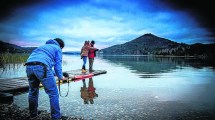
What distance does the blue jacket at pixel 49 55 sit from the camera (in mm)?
5481

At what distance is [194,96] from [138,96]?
2.41m

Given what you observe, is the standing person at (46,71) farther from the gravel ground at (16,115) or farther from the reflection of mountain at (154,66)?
the reflection of mountain at (154,66)

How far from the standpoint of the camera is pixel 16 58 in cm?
2566

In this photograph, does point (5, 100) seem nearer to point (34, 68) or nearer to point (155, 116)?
point (34, 68)

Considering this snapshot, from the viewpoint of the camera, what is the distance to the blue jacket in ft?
18.0

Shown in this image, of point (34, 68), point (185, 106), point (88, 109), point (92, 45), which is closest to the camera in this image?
point (34, 68)

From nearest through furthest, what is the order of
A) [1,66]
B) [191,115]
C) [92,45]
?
[191,115] < [92,45] < [1,66]

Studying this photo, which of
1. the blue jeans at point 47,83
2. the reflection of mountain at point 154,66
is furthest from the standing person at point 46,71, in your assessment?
the reflection of mountain at point 154,66

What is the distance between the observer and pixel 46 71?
5387mm

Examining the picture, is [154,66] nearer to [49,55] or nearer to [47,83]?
[49,55]

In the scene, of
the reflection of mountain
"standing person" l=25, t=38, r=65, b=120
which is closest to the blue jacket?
"standing person" l=25, t=38, r=65, b=120

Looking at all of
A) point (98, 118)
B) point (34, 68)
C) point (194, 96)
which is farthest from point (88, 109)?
point (194, 96)

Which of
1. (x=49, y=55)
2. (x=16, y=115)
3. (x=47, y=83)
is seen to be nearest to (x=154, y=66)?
(x=16, y=115)

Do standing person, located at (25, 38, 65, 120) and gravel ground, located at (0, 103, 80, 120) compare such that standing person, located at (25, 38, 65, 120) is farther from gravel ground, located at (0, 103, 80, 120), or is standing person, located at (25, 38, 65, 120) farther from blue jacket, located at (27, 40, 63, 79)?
gravel ground, located at (0, 103, 80, 120)
